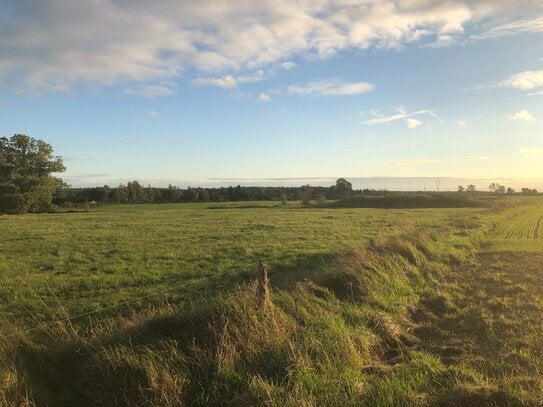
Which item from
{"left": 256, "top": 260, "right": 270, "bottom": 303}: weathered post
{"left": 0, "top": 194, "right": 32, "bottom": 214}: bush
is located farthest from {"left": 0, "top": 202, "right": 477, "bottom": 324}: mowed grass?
{"left": 0, "top": 194, "right": 32, "bottom": 214}: bush

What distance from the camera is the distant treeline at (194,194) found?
118425 millimetres

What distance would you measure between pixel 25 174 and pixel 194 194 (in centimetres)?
6036

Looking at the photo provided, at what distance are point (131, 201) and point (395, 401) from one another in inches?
5019

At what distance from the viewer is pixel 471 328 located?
984 cm

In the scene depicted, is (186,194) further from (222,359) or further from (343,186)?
(222,359)

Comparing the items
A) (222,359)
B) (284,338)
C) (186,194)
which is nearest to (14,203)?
(186,194)

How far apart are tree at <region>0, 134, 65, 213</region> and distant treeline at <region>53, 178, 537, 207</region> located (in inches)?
998

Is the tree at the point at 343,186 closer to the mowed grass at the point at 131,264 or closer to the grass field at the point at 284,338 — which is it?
the mowed grass at the point at 131,264

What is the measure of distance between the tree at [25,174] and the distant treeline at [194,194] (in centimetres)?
2536

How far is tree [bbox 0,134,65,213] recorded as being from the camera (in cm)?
7456

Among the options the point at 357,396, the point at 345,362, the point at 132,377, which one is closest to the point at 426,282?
the point at 345,362

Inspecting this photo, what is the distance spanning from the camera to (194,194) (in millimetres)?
135250

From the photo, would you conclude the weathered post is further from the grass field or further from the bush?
the bush

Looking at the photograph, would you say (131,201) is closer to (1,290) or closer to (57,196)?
(57,196)
